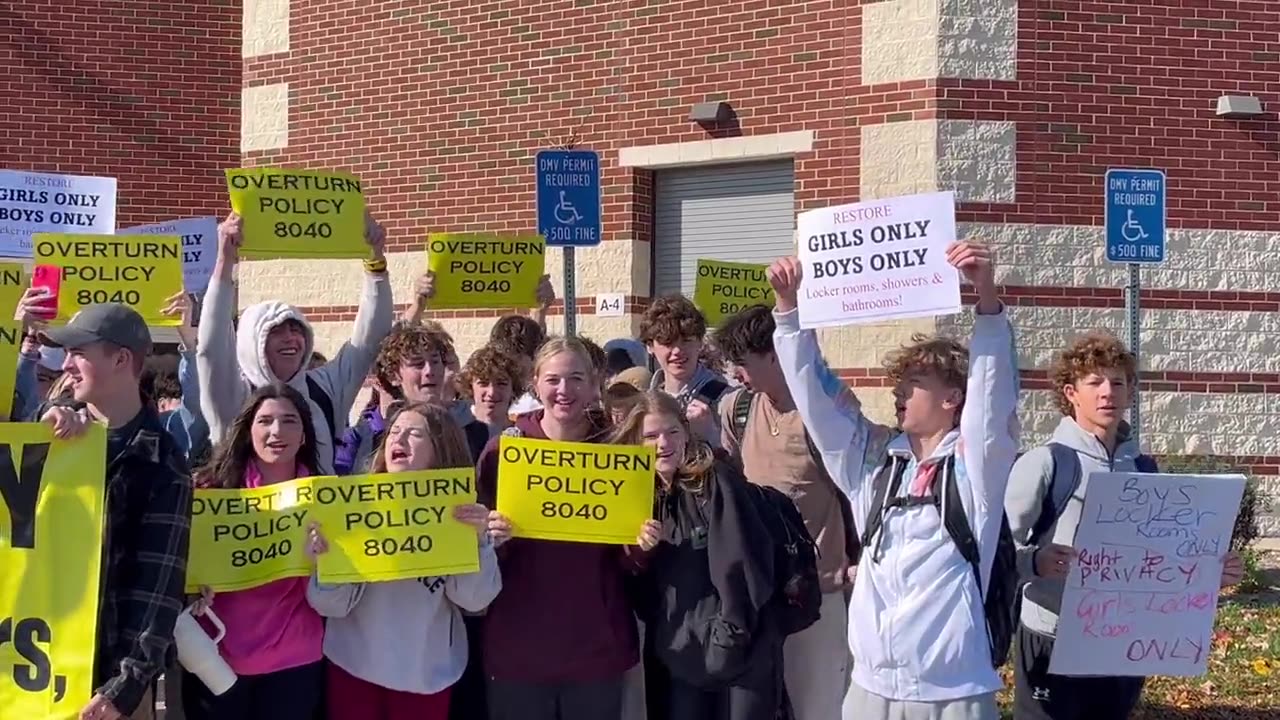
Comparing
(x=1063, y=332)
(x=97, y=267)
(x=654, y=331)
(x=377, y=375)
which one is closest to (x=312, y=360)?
(x=377, y=375)

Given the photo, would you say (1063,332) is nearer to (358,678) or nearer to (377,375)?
(377,375)

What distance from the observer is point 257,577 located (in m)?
4.95

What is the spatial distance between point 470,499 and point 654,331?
237cm

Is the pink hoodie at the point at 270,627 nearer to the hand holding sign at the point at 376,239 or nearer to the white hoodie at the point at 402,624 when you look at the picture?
the white hoodie at the point at 402,624

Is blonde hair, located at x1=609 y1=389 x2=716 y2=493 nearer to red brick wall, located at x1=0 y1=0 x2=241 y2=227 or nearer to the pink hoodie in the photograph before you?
the pink hoodie

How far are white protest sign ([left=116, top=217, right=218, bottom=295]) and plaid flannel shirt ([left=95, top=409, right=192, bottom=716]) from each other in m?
4.53

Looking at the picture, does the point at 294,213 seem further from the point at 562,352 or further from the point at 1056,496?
the point at 1056,496

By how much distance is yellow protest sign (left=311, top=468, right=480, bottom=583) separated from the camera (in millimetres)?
5016

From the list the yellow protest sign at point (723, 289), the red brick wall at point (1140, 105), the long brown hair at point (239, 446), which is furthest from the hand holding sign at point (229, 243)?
the red brick wall at point (1140, 105)

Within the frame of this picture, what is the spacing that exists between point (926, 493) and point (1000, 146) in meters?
A: 7.42

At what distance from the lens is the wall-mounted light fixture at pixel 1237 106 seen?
1176 centimetres

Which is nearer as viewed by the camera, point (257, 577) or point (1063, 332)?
point (257, 577)

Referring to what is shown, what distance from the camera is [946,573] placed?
4590 millimetres

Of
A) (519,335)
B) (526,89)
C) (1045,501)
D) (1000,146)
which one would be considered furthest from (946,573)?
(526,89)
